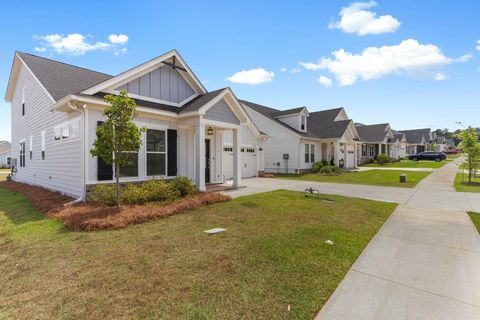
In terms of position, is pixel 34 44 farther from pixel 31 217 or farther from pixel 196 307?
pixel 196 307

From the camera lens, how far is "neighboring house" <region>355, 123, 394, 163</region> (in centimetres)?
3484

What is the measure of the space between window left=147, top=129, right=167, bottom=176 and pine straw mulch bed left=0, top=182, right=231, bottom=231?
2.17m

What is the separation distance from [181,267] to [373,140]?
37707mm

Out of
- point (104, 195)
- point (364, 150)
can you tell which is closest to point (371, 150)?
point (364, 150)

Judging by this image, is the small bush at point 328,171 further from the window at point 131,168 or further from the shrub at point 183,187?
the window at point 131,168

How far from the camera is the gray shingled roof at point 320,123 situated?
77.8ft

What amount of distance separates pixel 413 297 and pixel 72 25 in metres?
15.2

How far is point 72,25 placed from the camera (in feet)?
37.1

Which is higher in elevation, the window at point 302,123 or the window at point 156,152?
the window at point 302,123

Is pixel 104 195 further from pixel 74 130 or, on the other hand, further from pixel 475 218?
pixel 475 218

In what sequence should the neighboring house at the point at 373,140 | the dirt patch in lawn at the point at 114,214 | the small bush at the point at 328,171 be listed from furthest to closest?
the neighboring house at the point at 373,140
the small bush at the point at 328,171
the dirt patch in lawn at the point at 114,214

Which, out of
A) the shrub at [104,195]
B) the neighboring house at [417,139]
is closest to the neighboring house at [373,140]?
the neighboring house at [417,139]

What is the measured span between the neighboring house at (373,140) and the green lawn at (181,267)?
32152 millimetres

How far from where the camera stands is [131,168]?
8.95 meters
